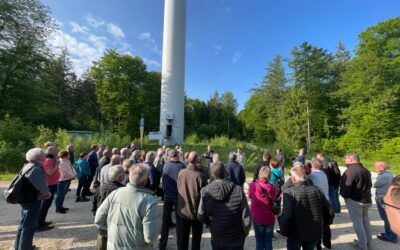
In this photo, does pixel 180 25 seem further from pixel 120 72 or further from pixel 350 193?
pixel 350 193

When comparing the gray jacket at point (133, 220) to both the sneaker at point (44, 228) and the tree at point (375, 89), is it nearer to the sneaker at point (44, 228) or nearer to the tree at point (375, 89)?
the sneaker at point (44, 228)

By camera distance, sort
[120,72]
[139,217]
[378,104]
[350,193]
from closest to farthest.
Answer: [139,217] → [350,193] → [378,104] → [120,72]

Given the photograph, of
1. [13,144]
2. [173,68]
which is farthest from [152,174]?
[173,68]

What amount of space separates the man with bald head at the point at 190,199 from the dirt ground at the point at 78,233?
805 millimetres

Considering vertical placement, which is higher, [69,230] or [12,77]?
[12,77]

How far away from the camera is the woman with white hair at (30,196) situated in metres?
3.60

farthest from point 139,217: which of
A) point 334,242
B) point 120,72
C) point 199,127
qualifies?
point 199,127

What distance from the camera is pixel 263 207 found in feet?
11.4

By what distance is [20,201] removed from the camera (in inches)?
140

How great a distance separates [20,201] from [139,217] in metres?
2.43

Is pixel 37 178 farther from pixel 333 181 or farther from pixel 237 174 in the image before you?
pixel 333 181

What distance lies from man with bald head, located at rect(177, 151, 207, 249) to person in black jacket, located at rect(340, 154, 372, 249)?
2873mm

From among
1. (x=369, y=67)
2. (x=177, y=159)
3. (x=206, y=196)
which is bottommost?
(x=206, y=196)

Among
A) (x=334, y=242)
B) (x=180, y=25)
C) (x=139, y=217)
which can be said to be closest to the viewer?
(x=139, y=217)
